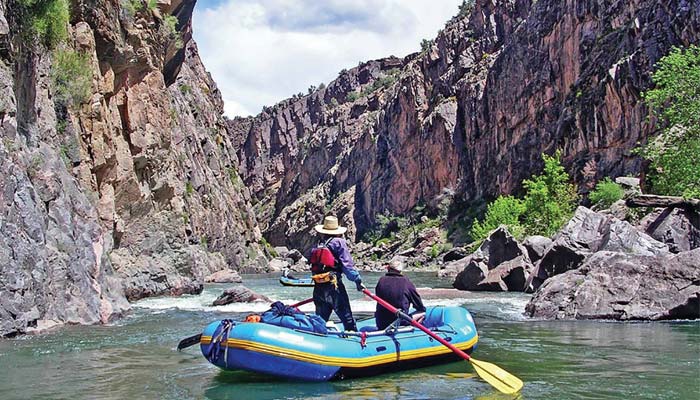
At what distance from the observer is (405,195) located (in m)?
106

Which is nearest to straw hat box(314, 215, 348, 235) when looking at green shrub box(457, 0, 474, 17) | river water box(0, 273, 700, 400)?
river water box(0, 273, 700, 400)

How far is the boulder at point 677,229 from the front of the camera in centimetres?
2217

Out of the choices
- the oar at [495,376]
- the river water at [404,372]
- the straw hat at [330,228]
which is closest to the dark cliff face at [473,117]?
the river water at [404,372]

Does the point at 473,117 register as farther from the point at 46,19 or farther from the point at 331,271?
the point at 331,271

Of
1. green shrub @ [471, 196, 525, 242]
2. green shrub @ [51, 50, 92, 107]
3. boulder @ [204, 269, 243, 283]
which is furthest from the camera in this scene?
green shrub @ [471, 196, 525, 242]

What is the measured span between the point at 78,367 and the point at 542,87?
71598mm

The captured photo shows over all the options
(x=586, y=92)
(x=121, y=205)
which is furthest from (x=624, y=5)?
(x=121, y=205)

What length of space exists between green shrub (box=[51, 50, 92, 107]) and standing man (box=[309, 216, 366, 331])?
13.1 m

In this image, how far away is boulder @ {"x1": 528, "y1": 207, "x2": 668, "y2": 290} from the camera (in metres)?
21.7

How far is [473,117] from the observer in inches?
3578

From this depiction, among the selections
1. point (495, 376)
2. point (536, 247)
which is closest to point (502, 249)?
point (536, 247)

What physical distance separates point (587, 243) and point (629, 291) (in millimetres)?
8449

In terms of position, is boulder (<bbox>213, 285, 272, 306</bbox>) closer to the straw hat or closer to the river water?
the river water

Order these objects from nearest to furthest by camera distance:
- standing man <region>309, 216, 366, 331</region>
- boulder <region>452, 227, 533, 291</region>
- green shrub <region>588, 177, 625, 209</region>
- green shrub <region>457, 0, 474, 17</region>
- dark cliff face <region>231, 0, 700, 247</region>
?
standing man <region>309, 216, 366, 331</region>
boulder <region>452, 227, 533, 291</region>
green shrub <region>588, 177, 625, 209</region>
dark cliff face <region>231, 0, 700, 247</region>
green shrub <region>457, 0, 474, 17</region>
